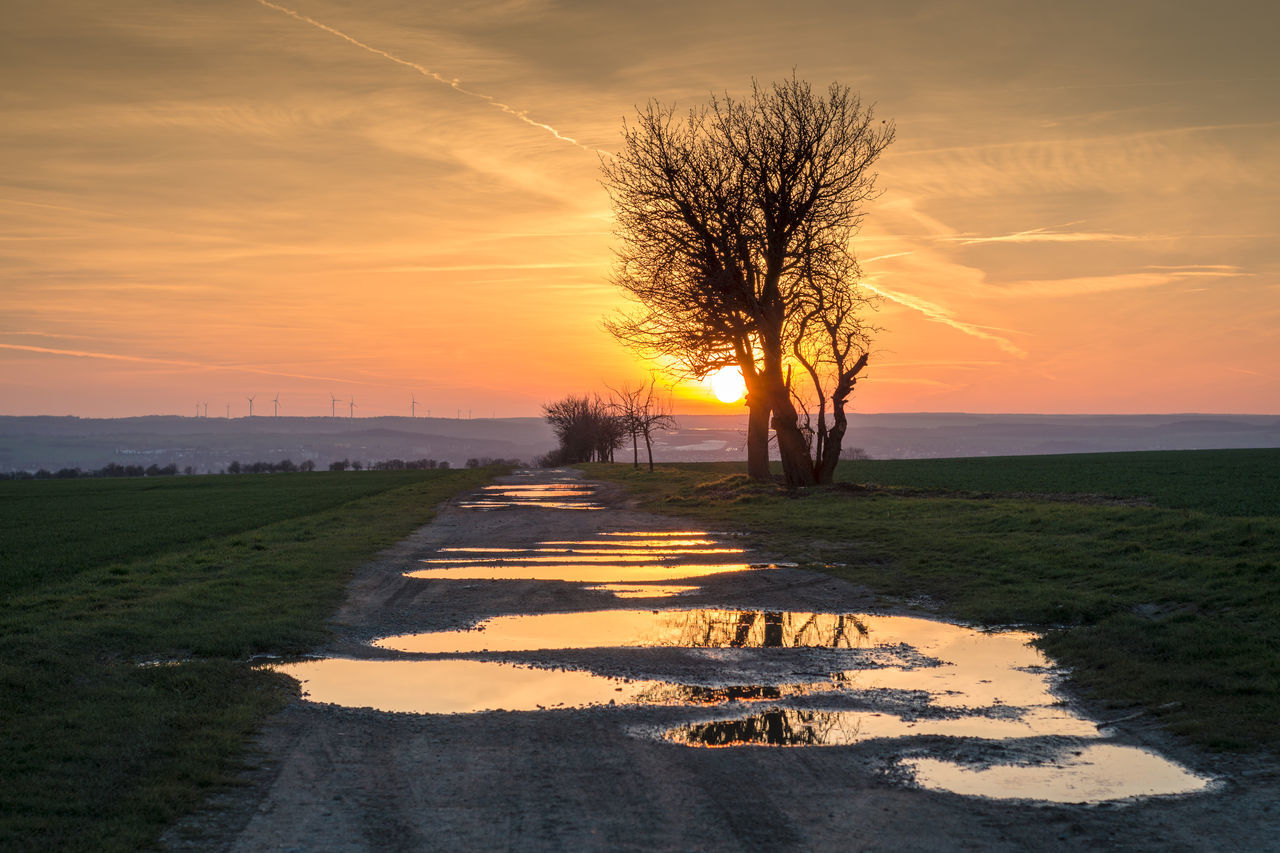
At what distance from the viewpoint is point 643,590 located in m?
14.6

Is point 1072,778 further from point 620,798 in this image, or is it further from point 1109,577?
point 1109,577

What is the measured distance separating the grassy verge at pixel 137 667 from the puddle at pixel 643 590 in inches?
156

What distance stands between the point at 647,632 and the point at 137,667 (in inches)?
207

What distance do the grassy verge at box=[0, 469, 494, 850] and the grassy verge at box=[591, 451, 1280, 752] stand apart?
7215 millimetres

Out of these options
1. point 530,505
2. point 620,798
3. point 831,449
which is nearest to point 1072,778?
point 620,798

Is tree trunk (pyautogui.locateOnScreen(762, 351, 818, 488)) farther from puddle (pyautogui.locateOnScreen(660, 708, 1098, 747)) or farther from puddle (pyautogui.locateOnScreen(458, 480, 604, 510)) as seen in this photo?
puddle (pyautogui.locateOnScreen(660, 708, 1098, 747))

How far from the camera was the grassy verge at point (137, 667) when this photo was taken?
5875mm

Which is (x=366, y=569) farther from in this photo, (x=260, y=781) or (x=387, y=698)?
(x=260, y=781)

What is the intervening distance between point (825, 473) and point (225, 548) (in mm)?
20976

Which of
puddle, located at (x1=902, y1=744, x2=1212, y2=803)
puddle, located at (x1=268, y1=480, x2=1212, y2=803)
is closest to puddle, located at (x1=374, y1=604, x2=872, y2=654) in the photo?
puddle, located at (x1=268, y1=480, x2=1212, y2=803)

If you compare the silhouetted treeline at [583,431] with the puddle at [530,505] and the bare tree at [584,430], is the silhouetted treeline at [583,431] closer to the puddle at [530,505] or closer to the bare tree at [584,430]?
the bare tree at [584,430]

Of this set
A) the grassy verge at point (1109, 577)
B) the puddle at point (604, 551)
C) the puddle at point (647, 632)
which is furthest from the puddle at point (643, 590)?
the puddle at point (604, 551)

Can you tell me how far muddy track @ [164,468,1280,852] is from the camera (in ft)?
17.2

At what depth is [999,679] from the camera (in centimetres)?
911
